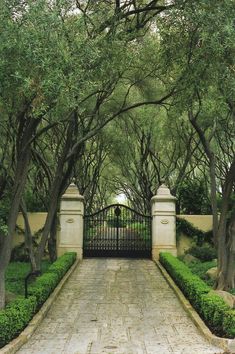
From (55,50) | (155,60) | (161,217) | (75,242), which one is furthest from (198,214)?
(55,50)

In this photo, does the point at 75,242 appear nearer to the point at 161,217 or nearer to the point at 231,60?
the point at 161,217

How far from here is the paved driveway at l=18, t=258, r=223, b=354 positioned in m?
7.78

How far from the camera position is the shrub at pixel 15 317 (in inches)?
297

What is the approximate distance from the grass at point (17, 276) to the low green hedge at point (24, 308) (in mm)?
659

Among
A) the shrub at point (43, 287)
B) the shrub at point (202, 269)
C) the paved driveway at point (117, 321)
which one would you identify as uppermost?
the shrub at point (202, 269)

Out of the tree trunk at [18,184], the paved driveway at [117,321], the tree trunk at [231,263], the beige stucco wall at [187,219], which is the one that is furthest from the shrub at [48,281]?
the tree trunk at [231,263]

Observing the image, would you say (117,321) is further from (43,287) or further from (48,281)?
(48,281)

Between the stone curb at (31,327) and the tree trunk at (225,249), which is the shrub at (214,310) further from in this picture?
the stone curb at (31,327)

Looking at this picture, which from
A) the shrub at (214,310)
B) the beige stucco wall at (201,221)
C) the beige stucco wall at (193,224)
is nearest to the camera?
the shrub at (214,310)

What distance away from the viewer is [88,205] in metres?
28.8

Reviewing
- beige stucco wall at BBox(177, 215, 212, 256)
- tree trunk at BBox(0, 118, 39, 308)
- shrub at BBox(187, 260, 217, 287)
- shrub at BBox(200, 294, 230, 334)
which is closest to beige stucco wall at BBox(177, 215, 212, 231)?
beige stucco wall at BBox(177, 215, 212, 256)

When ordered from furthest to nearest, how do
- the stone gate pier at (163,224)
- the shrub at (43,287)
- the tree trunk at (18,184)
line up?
the stone gate pier at (163,224) < the shrub at (43,287) < the tree trunk at (18,184)

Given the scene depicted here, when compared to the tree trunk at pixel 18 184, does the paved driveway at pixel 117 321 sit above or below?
below

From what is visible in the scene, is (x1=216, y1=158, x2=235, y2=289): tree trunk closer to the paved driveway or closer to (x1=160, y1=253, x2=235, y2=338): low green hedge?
(x1=160, y1=253, x2=235, y2=338): low green hedge
